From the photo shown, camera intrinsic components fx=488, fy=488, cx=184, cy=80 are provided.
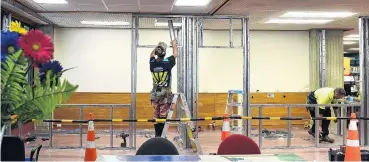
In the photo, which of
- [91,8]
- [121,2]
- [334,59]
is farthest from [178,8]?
[334,59]

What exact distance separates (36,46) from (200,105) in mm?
10141

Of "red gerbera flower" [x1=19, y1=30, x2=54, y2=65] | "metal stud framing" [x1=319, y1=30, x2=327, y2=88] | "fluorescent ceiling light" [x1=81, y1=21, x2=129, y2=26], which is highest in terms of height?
"fluorescent ceiling light" [x1=81, y1=21, x2=129, y2=26]

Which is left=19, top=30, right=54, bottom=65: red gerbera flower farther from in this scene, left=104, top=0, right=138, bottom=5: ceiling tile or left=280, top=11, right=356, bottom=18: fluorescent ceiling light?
left=280, top=11, right=356, bottom=18: fluorescent ceiling light

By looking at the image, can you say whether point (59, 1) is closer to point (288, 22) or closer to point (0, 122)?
point (288, 22)

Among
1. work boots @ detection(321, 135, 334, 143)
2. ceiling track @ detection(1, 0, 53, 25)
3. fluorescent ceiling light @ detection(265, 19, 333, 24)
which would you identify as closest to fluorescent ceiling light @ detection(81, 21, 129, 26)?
ceiling track @ detection(1, 0, 53, 25)

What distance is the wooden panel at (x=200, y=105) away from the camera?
38.4 feet

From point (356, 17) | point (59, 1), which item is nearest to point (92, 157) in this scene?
point (59, 1)

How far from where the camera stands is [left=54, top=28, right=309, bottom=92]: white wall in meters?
11.9

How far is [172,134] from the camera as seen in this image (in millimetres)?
10977

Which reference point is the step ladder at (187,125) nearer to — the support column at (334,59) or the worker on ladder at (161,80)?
the worker on ladder at (161,80)

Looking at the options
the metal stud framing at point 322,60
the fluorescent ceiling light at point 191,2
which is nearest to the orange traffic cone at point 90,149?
the fluorescent ceiling light at point 191,2

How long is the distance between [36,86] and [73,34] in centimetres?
999

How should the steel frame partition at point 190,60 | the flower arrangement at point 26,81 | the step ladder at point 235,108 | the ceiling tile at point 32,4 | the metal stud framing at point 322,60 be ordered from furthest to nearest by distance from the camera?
the metal stud framing at point 322,60 < the step ladder at point 235,108 < the steel frame partition at point 190,60 < the ceiling tile at point 32,4 < the flower arrangement at point 26,81

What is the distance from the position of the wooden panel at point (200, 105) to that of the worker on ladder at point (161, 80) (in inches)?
133
